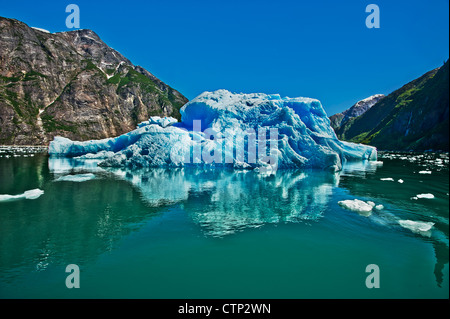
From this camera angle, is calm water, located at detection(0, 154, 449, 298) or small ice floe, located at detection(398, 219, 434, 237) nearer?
calm water, located at detection(0, 154, 449, 298)

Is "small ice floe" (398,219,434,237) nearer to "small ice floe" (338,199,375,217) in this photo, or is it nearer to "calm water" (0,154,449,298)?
"calm water" (0,154,449,298)

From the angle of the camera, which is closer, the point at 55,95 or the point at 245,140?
the point at 245,140

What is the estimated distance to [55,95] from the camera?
361ft

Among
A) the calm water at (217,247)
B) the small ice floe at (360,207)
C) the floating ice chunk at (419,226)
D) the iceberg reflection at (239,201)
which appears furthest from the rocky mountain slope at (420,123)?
the calm water at (217,247)

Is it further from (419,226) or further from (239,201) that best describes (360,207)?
(239,201)

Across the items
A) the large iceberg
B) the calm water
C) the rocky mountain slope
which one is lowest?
the calm water

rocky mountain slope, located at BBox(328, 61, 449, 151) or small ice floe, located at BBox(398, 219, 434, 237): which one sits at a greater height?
rocky mountain slope, located at BBox(328, 61, 449, 151)

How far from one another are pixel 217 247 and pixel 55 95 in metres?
131

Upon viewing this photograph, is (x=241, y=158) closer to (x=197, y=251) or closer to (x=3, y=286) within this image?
(x=197, y=251)

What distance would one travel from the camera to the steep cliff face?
92588mm

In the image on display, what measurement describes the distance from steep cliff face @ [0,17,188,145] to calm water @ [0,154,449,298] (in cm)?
10061

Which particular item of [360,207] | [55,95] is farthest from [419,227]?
[55,95]

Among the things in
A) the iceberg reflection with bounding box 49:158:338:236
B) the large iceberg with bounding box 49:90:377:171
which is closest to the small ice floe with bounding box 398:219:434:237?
the iceberg reflection with bounding box 49:158:338:236
